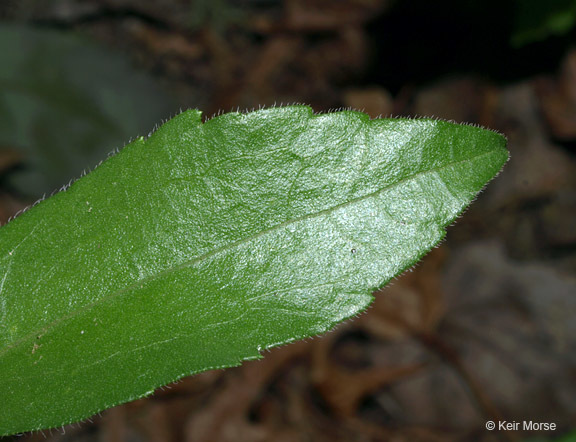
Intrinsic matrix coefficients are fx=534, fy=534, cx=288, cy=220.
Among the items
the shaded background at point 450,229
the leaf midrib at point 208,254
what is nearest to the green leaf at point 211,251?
the leaf midrib at point 208,254

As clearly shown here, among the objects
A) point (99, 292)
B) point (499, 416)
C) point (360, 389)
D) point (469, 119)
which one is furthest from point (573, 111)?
point (99, 292)

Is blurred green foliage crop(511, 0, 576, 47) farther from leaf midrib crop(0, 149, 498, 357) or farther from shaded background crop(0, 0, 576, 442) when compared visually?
leaf midrib crop(0, 149, 498, 357)

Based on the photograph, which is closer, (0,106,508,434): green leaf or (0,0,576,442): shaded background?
(0,106,508,434): green leaf

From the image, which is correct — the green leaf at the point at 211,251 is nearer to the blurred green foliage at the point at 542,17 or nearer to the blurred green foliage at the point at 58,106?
the blurred green foliage at the point at 542,17

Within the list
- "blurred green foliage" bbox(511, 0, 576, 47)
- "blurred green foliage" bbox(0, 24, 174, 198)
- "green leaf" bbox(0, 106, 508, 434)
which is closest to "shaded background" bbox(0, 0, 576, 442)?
"blurred green foliage" bbox(0, 24, 174, 198)

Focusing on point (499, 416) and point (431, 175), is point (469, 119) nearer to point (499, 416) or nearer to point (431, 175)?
point (499, 416)

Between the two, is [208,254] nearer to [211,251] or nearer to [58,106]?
[211,251]
